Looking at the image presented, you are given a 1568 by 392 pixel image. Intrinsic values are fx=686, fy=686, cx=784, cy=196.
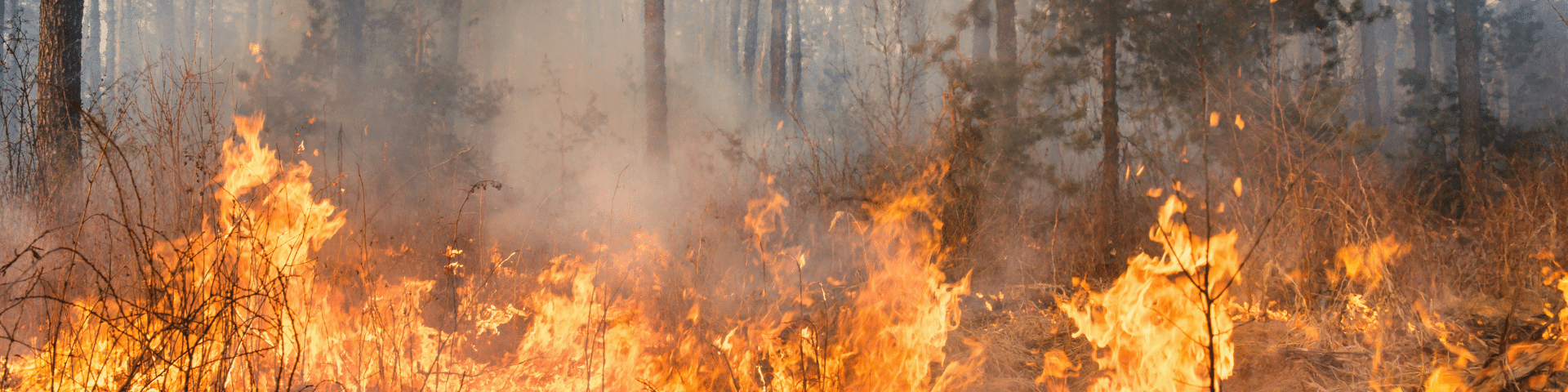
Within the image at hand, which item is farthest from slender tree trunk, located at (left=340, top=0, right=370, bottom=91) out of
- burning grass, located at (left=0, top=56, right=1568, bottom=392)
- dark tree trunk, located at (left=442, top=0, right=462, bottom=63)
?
burning grass, located at (left=0, top=56, right=1568, bottom=392)

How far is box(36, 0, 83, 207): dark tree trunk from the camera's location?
5.51 metres

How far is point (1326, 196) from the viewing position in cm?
413

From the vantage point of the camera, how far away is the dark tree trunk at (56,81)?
18.1 feet

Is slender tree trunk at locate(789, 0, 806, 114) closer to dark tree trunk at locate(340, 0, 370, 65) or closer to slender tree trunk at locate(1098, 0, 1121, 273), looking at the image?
dark tree trunk at locate(340, 0, 370, 65)

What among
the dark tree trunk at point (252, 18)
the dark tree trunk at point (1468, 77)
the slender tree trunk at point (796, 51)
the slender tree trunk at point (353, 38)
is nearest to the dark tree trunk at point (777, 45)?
the slender tree trunk at point (796, 51)

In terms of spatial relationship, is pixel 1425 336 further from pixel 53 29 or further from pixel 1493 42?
pixel 1493 42

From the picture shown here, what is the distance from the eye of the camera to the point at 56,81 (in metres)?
5.68

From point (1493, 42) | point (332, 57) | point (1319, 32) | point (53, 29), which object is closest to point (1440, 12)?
point (1493, 42)

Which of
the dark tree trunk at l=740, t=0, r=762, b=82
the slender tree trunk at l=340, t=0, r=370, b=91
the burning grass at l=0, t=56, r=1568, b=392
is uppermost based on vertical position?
the dark tree trunk at l=740, t=0, r=762, b=82

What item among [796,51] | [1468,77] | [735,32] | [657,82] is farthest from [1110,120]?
[735,32]

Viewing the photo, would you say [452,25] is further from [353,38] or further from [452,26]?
[353,38]

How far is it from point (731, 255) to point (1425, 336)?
4.80m

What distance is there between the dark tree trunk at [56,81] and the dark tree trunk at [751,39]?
48.0 feet

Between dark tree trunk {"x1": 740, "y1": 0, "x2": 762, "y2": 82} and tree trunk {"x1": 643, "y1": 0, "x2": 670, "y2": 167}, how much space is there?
23.7 ft
